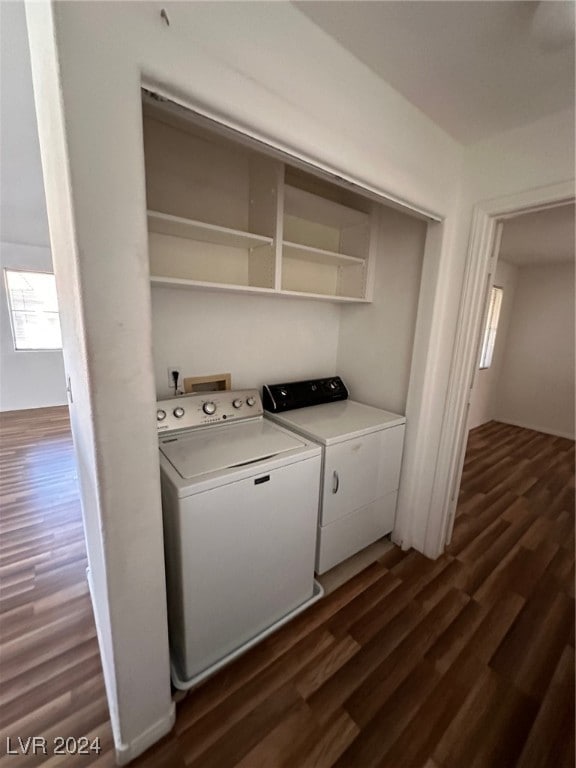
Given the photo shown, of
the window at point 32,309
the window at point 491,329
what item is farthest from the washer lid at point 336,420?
the window at point 32,309

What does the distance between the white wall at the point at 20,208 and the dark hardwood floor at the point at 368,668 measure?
2.56m

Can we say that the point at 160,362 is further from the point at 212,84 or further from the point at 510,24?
the point at 510,24

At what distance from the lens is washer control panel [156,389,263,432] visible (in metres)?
1.53

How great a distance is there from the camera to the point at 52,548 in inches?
79.7

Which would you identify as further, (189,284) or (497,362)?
(497,362)

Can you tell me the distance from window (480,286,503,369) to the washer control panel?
387 centimetres

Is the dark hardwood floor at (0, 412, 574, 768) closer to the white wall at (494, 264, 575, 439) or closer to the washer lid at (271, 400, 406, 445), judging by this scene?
the washer lid at (271, 400, 406, 445)

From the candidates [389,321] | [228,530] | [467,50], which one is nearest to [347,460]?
[228,530]

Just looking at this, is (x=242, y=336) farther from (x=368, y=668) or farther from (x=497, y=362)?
(x=497, y=362)

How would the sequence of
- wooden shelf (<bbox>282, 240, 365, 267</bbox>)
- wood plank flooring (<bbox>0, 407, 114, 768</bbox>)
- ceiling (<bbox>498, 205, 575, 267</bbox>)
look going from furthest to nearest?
ceiling (<bbox>498, 205, 575, 267</bbox>)
wooden shelf (<bbox>282, 240, 365, 267</bbox>)
wood plank flooring (<bbox>0, 407, 114, 768</bbox>)

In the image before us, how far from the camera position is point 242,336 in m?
1.92

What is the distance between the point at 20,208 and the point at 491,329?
5945mm

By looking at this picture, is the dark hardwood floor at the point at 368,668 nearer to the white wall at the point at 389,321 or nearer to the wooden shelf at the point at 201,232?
the white wall at the point at 389,321

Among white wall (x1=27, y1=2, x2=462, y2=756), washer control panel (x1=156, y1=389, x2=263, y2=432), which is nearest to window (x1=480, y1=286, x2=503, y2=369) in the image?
washer control panel (x1=156, y1=389, x2=263, y2=432)
